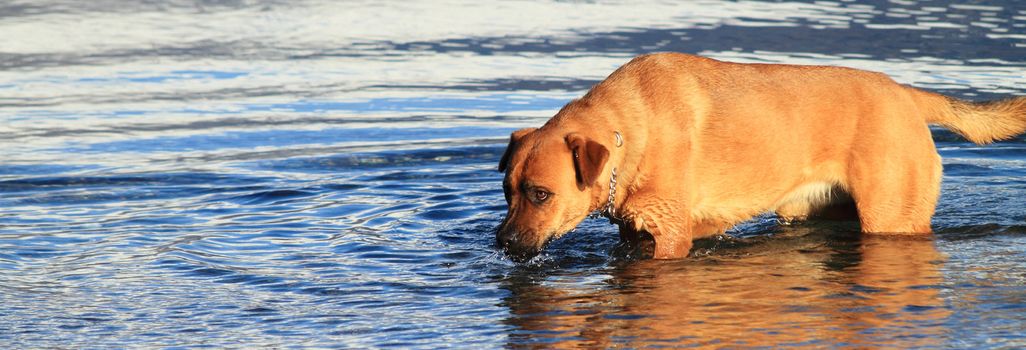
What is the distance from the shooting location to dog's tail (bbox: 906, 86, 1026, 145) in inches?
381

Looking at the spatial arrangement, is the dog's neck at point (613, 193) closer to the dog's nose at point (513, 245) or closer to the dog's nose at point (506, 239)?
the dog's nose at point (513, 245)

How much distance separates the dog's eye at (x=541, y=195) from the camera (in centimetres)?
804

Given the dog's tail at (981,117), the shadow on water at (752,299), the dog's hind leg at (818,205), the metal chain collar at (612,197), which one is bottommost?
the shadow on water at (752,299)

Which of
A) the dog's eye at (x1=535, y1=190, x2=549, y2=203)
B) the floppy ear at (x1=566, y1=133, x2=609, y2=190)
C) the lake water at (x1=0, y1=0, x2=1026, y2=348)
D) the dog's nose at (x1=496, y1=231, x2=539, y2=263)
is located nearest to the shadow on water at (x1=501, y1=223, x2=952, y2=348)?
the lake water at (x1=0, y1=0, x2=1026, y2=348)

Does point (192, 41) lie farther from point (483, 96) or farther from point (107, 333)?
point (107, 333)

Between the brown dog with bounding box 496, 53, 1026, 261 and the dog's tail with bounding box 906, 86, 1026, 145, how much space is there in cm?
1

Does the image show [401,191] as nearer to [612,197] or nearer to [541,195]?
[612,197]

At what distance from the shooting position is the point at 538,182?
26.2ft

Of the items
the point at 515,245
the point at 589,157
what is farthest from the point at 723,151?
the point at 515,245

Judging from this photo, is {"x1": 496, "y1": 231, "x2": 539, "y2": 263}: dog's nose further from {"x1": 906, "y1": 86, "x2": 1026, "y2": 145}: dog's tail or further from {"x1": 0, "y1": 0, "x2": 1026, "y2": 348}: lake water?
{"x1": 906, "y1": 86, "x2": 1026, "y2": 145}: dog's tail

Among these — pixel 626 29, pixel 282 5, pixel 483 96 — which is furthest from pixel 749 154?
pixel 282 5

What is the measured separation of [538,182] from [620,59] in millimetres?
9572

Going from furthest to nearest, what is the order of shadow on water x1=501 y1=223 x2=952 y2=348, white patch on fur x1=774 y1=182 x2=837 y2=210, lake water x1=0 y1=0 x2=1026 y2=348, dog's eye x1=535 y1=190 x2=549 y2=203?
1. white patch on fur x1=774 y1=182 x2=837 y2=210
2. dog's eye x1=535 y1=190 x2=549 y2=203
3. lake water x1=0 y1=0 x2=1026 y2=348
4. shadow on water x1=501 y1=223 x2=952 y2=348

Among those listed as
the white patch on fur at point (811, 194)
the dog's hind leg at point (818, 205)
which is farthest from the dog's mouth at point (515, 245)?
the dog's hind leg at point (818, 205)
